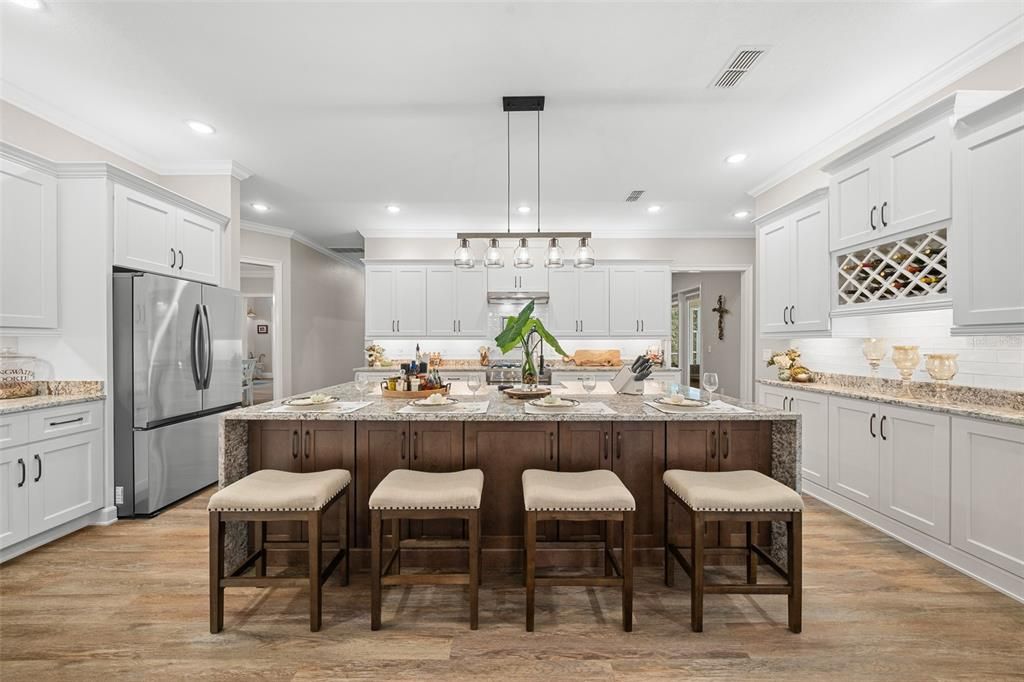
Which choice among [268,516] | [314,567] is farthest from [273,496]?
[314,567]

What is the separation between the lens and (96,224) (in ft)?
9.78

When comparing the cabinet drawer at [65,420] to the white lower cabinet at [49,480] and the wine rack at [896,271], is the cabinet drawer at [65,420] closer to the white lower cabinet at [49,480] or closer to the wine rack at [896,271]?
the white lower cabinet at [49,480]

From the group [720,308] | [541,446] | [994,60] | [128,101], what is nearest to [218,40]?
[128,101]

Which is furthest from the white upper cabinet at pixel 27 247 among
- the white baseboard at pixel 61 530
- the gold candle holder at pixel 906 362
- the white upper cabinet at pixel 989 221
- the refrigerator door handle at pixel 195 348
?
the gold candle holder at pixel 906 362

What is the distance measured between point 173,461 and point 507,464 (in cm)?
268

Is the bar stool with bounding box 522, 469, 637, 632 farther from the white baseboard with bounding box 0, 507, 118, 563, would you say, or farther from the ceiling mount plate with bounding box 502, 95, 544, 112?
the white baseboard with bounding box 0, 507, 118, 563

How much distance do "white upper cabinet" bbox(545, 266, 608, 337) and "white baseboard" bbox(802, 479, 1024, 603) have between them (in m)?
3.30

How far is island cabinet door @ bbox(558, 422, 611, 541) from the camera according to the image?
2.41 m

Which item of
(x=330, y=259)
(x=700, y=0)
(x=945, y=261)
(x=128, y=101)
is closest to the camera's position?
(x=700, y=0)

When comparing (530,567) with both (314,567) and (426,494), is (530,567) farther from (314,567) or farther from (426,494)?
(314,567)

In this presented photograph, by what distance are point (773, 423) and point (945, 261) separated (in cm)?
139

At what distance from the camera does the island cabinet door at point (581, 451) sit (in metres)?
2.41

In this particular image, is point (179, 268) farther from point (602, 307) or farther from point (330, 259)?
point (602, 307)

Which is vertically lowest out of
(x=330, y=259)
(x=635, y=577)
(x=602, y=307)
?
(x=635, y=577)
